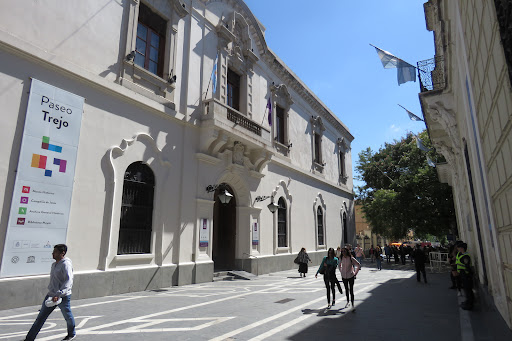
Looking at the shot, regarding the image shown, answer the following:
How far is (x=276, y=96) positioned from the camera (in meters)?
18.7

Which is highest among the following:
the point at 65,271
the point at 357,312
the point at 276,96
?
the point at 276,96

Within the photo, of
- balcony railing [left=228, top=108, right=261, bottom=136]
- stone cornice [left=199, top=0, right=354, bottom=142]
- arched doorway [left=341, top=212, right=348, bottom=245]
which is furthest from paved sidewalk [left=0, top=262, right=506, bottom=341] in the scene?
arched doorway [left=341, top=212, right=348, bottom=245]

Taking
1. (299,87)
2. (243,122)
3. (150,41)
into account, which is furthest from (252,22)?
(150,41)

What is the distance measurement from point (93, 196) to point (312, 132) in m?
16.6

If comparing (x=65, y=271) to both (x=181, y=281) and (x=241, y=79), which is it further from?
(x=241, y=79)

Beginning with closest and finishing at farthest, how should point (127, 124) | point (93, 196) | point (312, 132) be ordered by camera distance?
1. point (93, 196)
2. point (127, 124)
3. point (312, 132)

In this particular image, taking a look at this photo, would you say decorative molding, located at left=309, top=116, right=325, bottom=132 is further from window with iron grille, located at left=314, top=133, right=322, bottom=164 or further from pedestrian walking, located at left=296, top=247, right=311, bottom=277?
pedestrian walking, located at left=296, top=247, right=311, bottom=277

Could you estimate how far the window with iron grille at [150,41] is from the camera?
431 inches

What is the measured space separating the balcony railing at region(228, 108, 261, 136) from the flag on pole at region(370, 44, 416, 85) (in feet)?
19.1

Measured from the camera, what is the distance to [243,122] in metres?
14.1

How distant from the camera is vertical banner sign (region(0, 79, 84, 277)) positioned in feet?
23.1

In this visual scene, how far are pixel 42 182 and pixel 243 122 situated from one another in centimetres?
823

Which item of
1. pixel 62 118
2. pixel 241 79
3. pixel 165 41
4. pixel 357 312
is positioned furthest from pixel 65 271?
pixel 241 79

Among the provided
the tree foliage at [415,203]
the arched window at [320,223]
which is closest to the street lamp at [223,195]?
the arched window at [320,223]
